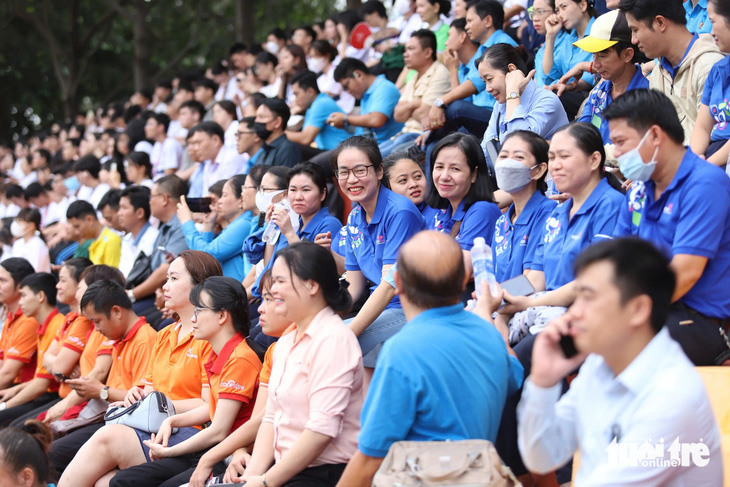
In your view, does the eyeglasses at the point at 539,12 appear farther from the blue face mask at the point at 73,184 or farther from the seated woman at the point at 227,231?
the blue face mask at the point at 73,184

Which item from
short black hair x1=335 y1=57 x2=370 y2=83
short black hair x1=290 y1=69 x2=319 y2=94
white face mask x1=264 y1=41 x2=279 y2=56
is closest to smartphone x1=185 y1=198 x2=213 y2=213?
short black hair x1=335 y1=57 x2=370 y2=83

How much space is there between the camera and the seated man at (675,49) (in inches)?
171

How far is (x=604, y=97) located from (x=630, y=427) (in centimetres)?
334

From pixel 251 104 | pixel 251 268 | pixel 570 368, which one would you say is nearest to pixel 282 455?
pixel 570 368

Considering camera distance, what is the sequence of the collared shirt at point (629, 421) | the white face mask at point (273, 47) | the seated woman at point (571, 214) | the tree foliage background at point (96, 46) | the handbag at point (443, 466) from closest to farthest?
1. the collared shirt at point (629, 421)
2. the handbag at point (443, 466)
3. the seated woman at point (571, 214)
4. the white face mask at point (273, 47)
5. the tree foliage background at point (96, 46)

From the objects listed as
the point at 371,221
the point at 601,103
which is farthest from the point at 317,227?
the point at 601,103

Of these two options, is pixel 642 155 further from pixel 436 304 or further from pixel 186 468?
pixel 186 468

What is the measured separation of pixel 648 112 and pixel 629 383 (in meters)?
1.37

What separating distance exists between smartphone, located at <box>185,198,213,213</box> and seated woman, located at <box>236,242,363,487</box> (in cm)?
329

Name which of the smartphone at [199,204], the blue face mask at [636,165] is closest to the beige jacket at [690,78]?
the blue face mask at [636,165]

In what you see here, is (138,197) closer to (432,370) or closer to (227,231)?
(227,231)

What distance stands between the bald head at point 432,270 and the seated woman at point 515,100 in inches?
97.4

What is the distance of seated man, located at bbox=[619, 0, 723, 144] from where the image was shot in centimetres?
434

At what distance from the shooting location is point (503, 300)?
3506mm
